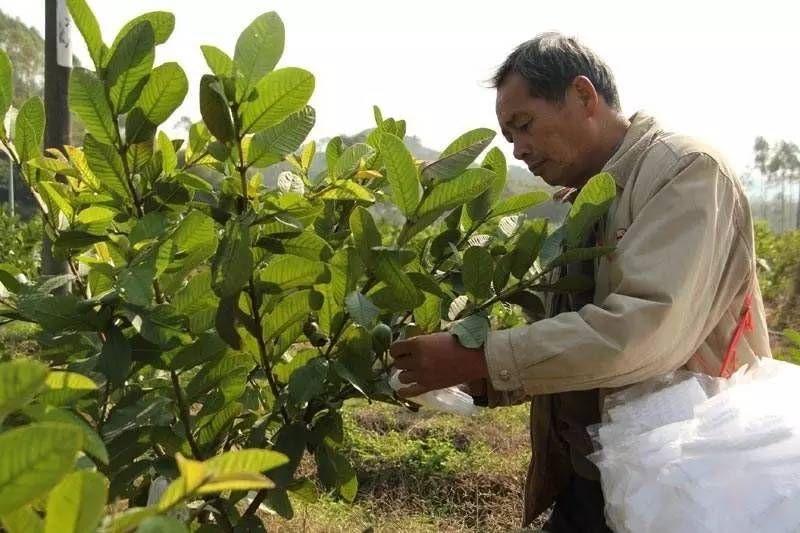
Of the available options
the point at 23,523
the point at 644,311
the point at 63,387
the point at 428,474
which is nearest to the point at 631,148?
the point at 644,311

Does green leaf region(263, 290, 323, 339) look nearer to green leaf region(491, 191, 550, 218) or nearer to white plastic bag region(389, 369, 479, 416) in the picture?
white plastic bag region(389, 369, 479, 416)

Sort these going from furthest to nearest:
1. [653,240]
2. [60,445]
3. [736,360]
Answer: [736,360] → [653,240] → [60,445]

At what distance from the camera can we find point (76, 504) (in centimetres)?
45

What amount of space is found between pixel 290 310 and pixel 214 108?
32 centimetres

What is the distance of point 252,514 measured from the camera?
1.11 metres

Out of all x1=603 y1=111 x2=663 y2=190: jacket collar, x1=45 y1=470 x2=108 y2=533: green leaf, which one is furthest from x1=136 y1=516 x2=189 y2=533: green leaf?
x1=603 y1=111 x2=663 y2=190: jacket collar

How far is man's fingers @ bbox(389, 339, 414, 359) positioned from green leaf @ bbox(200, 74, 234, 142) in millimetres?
376

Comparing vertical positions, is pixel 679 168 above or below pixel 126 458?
above

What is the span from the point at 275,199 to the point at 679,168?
629 mm

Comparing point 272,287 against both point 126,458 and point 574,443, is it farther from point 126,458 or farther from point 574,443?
point 574,443

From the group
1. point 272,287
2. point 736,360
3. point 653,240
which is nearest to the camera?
point 272,287

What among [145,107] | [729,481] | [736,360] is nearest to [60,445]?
[145,107]

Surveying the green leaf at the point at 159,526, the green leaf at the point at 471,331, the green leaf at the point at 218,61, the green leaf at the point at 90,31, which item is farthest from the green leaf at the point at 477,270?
the green leaf at the point at 159,526

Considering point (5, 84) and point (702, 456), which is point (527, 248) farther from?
point (5, 84)
